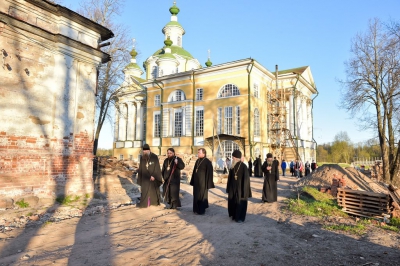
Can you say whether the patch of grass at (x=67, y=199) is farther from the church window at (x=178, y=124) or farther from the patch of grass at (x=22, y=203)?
Result: the church window at (x=178, y=124)

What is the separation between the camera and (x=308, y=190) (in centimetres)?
→ 1030

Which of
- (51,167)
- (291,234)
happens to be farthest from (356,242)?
(51,167)

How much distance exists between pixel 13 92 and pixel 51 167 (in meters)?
2.29

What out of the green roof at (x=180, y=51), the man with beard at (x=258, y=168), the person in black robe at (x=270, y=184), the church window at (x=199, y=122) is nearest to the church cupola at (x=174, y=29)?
the green roof at (x=180, y=51)

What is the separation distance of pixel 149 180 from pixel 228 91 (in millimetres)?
19989

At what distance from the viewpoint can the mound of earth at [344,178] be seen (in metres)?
11.2

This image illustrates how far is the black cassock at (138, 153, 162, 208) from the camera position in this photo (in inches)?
320

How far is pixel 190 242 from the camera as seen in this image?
4922mm

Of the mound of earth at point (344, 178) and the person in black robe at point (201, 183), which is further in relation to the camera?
the mound of earth at point (344, 178)

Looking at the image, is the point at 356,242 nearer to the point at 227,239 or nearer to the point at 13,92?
the point at 227,239

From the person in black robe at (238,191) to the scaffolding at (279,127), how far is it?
67.5ft

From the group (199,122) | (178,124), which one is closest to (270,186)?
(199,122)

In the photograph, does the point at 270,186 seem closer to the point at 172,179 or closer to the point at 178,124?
the point at 172,179

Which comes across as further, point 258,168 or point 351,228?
point 258,168
